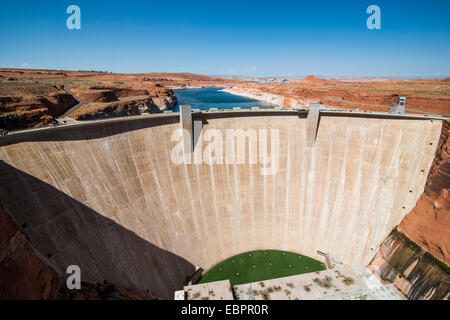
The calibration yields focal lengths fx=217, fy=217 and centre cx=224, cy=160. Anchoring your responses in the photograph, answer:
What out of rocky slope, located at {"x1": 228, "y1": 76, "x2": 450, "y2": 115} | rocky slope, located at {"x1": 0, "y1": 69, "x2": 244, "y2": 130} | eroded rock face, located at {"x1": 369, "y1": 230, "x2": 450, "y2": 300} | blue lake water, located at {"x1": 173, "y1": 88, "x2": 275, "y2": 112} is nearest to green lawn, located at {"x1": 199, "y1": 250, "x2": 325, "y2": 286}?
eroded rock face, located at {"x1": 369, "y1": 230, "x2": 450, "y2": 300}

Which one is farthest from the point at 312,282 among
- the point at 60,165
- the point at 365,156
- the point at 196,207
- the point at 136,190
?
the point at 60,165

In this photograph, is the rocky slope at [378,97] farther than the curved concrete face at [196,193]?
Yes

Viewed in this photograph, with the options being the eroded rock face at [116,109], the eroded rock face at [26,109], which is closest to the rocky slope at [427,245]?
the eroded rock face at [26,109]

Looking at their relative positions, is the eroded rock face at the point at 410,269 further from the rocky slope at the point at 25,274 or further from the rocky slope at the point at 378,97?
the rocky slope at the point at 25,274

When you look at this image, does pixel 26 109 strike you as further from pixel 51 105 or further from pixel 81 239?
pixel 81 239

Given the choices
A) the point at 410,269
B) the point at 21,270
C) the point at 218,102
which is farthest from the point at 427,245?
the point at 218,102

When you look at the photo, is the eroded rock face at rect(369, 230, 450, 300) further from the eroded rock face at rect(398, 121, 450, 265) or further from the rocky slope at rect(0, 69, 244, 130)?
the rocky slope at rect(0, 69, 244, 130)
